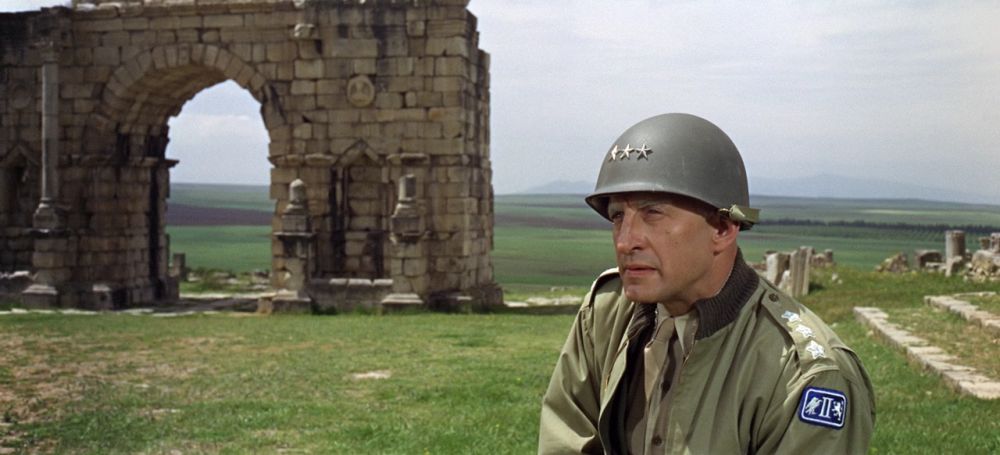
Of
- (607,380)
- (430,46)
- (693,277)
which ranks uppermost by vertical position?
(430,46)

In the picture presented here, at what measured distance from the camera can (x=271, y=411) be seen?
1014 centimetres

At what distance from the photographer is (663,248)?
3316 mm

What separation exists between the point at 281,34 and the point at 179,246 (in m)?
29.5

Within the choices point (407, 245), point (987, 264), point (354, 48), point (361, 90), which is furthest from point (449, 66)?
point (987, 264)

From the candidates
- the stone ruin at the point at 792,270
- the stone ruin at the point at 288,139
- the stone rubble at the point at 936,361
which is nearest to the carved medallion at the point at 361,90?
the stone ruin at the point at 288,139

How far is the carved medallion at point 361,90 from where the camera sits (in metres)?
21.0

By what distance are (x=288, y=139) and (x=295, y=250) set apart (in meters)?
2.23

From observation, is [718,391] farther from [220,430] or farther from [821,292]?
[821,292]

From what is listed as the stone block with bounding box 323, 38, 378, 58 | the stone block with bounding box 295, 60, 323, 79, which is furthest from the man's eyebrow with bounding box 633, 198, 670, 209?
the stone block with bounding box 295, 60, 323, 79

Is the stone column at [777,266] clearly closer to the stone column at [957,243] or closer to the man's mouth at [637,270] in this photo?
the stone column at [957,243]

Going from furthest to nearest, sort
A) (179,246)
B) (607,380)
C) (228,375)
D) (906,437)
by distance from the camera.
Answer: (179,246), (228,375), (906,437), (607,380)

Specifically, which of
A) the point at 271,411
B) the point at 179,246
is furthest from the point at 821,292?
the point at 179,246

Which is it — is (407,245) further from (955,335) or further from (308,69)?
(955,335)

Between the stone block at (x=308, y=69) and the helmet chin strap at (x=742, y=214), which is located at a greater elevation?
the stone block at (x=308, y=69)
